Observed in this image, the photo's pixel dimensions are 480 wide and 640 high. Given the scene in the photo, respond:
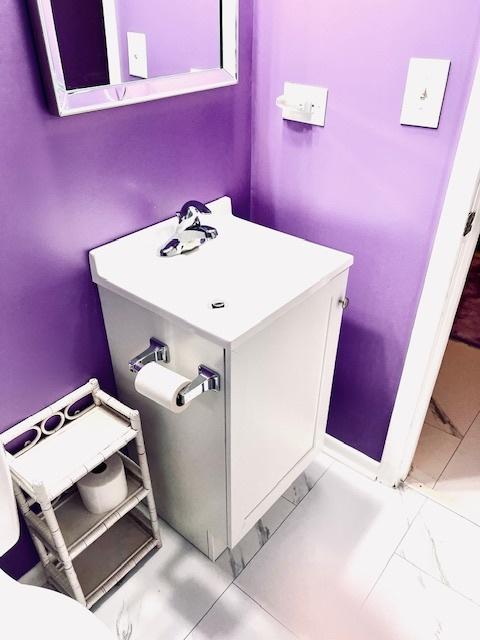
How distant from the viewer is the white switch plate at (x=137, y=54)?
109 centimetres

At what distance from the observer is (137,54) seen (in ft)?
3.65

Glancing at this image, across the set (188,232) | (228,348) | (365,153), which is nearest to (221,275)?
(188,232)

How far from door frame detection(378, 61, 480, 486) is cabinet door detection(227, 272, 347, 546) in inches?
8.7

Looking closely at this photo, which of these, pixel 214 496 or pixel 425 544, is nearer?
pixel 214 496

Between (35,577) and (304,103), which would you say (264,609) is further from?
(304,103)

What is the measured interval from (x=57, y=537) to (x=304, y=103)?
1.20 meters

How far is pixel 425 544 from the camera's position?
151cm

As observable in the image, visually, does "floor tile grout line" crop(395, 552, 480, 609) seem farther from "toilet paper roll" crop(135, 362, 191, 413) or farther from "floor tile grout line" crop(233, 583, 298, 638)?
"toilet paper roll" crop(135, 362, 191, 413)

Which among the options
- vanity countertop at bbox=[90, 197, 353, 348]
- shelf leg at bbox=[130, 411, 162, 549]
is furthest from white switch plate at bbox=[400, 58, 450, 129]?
shelf leg at bbox=[130, 411, 162, 549]

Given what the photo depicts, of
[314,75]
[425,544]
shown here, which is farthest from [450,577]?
[314,75]

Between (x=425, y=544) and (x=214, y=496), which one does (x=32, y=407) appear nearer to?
(x=214, y=496)

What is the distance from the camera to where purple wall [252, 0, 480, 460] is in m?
1.09

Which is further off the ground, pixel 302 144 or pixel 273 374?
pixel 302 144

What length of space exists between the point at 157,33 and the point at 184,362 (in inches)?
29.6
